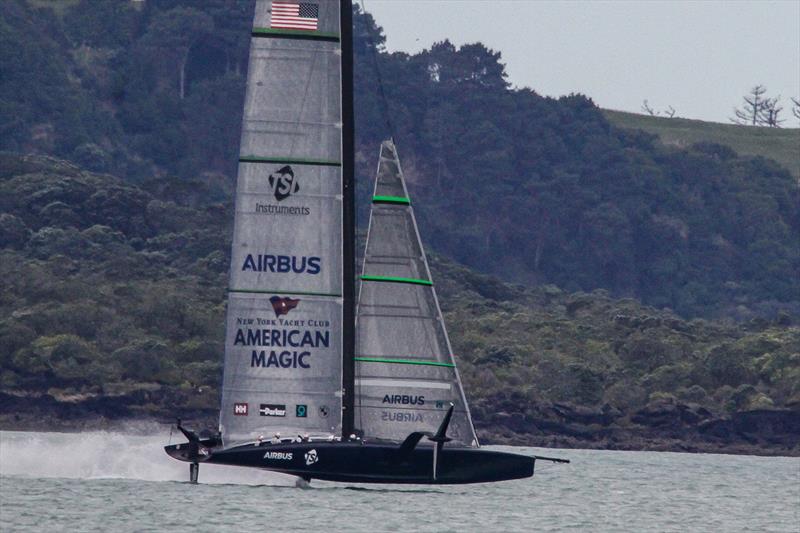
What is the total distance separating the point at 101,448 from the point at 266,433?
40.6 ft

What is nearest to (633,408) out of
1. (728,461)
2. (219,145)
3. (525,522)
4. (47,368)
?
(728,461)

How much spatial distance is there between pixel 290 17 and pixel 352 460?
9644mm

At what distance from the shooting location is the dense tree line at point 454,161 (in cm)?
18488

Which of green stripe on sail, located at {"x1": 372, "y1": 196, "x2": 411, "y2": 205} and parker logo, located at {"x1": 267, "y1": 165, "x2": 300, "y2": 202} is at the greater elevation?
parker logo, located at {"x1": 267, "y1": 165, "x2": 300, "y2": 202}

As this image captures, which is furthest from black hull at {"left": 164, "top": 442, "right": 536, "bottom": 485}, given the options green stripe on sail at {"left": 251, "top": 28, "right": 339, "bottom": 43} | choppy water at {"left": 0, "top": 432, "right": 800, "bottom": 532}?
green stripe on sail at {"left": 251, "top": 28, "right": 339, "bottom": 43}

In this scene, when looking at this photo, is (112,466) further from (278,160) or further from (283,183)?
(278,160)

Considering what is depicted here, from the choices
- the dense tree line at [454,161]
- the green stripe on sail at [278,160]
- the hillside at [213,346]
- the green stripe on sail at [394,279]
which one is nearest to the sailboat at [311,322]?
the green stripe on sail at [278,160]

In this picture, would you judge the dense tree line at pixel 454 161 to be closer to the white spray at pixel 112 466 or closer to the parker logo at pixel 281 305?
the white spray at pixel 112 466

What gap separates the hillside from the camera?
9631 cm

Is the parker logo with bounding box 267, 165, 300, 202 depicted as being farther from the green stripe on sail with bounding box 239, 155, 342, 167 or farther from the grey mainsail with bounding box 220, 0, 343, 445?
the green stripe on sail with bounding box 239, 155, 342, 167

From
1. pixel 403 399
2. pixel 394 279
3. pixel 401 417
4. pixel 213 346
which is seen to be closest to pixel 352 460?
pixel 401 417

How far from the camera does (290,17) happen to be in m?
42.1

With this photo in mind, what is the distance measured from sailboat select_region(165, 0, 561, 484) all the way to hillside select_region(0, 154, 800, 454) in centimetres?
4781

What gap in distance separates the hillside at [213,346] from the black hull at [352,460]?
158 ft
